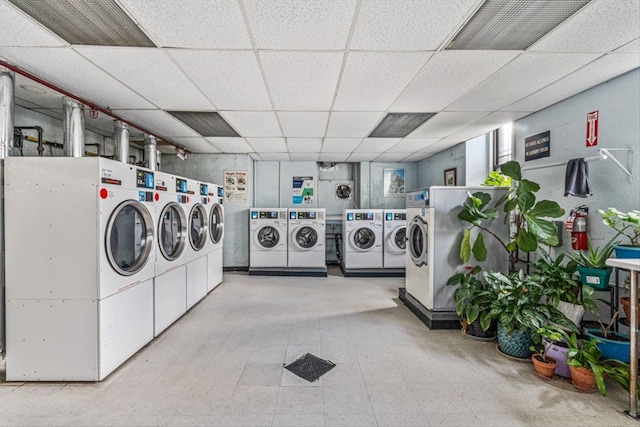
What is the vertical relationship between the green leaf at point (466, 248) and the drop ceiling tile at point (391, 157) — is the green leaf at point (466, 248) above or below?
below

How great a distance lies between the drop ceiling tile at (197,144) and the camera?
14.8 ft

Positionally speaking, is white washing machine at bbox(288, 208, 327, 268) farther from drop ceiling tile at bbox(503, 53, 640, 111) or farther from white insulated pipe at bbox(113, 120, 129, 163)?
drop ceiling tile at bbox(503, 53, 640, 111)

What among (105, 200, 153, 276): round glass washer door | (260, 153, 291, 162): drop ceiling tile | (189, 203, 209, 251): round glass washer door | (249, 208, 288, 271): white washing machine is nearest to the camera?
(105, 200, 153, 276): round glass washer door

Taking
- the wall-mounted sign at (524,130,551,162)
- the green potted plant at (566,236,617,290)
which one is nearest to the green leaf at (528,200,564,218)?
the green potted plant at (566,236,617,290)

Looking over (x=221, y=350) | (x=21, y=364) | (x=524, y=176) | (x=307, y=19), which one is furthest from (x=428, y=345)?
(x=21, y=364)

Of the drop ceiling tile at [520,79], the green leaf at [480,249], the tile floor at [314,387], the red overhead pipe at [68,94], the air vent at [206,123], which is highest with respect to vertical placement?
the drop ceiling tile at [520,79]

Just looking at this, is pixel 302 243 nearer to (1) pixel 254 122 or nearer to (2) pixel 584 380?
(1) pixel 254 122

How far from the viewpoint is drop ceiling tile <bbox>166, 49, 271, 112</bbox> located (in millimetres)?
2031

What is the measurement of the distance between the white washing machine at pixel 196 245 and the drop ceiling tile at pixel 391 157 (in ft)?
12.1

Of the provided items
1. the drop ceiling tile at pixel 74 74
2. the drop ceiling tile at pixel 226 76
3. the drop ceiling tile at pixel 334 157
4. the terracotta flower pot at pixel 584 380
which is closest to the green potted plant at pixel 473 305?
the terracotta flower pot at pixel 584 380

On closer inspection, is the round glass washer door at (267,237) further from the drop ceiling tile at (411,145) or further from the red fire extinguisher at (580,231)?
the red fire extinguisher at (580,231)

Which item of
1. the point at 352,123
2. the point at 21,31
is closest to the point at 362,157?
the point at 352,123

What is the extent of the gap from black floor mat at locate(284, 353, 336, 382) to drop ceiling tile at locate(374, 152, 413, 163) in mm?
4300

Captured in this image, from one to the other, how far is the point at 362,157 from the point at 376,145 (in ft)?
3.76
